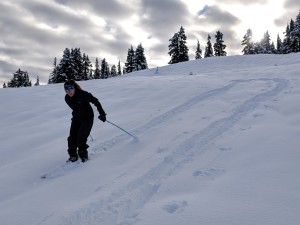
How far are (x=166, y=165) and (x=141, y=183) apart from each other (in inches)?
32.2

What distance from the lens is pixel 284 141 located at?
20.3 feet

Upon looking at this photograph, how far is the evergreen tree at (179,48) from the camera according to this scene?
55594 mm

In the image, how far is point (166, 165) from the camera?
5879 mm

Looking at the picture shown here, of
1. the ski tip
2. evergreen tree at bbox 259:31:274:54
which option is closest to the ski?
the ski tip

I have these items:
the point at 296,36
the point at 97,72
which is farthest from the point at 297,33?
the point at 97,72

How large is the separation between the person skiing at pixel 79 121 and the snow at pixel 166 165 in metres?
0.30

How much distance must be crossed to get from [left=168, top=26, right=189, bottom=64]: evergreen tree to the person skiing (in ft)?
163

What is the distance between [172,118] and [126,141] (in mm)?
2095

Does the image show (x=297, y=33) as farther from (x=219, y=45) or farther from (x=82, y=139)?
(x=82, y=139)

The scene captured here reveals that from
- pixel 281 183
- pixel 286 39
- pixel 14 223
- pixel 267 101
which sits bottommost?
pixel 14 223

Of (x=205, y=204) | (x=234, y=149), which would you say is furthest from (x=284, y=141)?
(x=205, y=204)

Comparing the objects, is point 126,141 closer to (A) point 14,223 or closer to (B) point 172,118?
(B) point 172,118

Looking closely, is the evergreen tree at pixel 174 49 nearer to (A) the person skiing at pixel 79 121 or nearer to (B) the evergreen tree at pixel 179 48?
(B) the evergreen tree at pixel 179 48

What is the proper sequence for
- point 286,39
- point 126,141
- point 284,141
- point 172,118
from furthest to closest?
point 286,39, point 172,118, point 126,141, point 284,141
